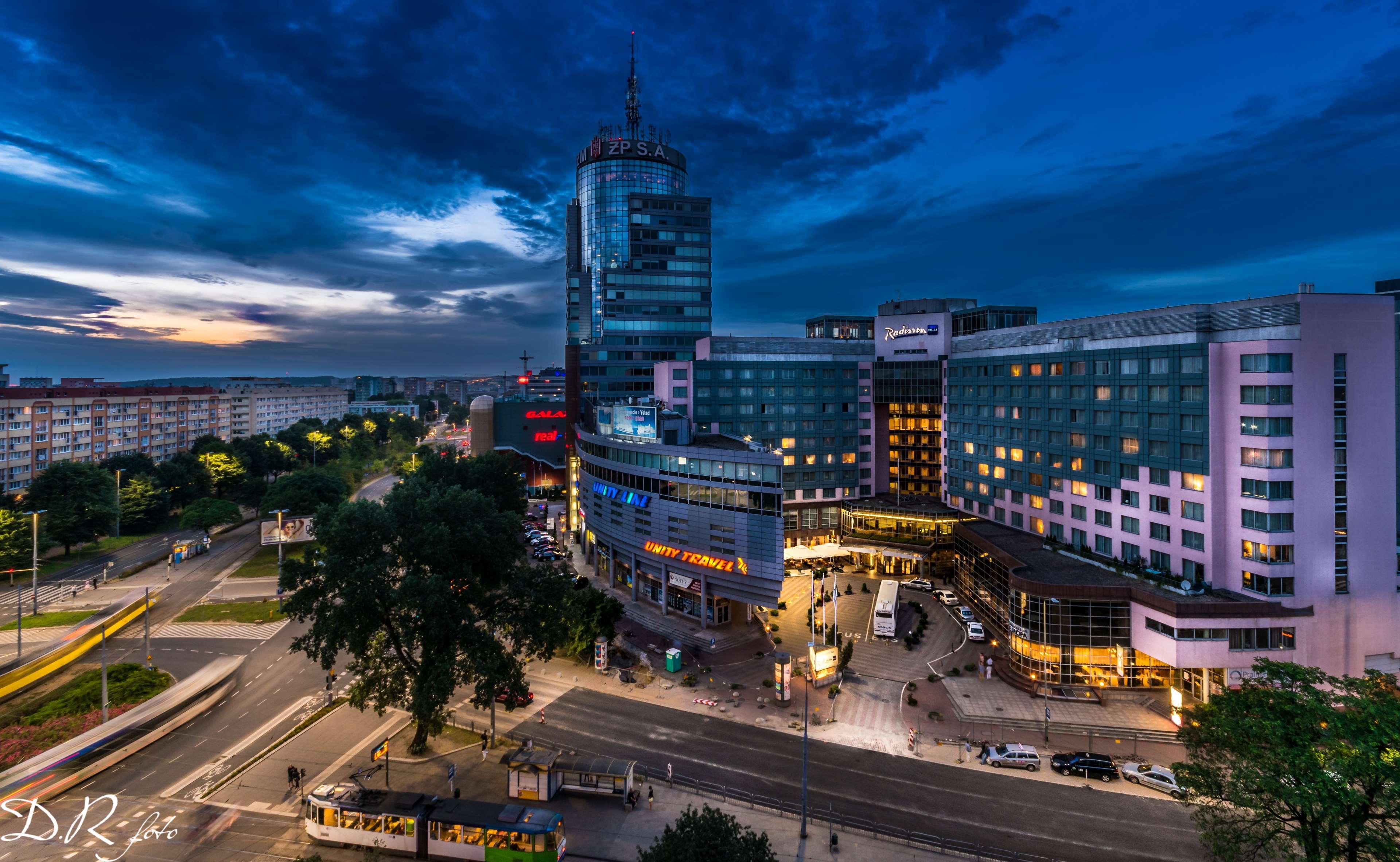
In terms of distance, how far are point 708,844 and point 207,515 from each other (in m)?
105

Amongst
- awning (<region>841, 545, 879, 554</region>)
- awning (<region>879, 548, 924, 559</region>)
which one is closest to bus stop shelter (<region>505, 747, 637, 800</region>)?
awning (<region>841, 545, 879, 554</region>)

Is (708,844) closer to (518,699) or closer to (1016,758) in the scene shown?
(518,699)

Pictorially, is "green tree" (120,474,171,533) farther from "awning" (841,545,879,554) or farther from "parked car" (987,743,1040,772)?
"parked car" (987,743,1040,772)

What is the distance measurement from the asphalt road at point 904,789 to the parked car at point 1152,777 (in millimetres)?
784

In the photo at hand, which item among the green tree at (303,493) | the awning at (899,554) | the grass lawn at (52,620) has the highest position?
the green tree at (303,493)

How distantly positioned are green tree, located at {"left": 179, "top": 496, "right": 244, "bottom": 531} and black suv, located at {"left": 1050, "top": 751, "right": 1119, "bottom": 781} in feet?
378

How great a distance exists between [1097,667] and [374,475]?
587 ft

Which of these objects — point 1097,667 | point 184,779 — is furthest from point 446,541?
point 1097,667

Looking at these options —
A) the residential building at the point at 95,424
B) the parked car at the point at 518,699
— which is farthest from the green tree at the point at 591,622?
the residential building at the point at 95,424

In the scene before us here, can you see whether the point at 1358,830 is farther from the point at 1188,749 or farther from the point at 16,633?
the point at 16,633

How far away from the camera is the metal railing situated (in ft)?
103

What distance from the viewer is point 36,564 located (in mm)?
57812

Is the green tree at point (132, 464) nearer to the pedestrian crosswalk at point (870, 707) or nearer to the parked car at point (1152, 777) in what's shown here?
the pedestrian crosswalk at point (870, 707)

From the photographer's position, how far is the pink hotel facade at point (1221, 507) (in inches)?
1754
